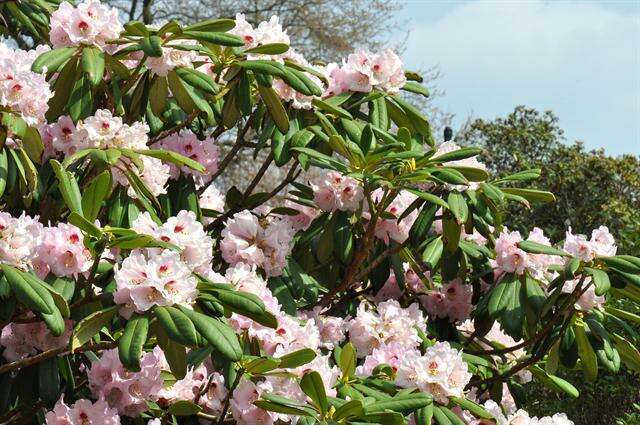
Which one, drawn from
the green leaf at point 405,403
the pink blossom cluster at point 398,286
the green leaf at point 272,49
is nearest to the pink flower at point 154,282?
the green leaf at point 405,403

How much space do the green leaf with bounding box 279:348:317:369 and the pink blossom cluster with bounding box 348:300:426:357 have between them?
2.28 feet

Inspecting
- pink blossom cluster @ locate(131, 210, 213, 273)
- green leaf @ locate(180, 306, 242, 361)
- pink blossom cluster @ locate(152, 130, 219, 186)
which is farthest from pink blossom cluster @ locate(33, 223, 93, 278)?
pink blossom cluster @ locate(152, 130, 219, 186)

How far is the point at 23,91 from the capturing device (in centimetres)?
250

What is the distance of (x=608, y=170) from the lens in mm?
8586

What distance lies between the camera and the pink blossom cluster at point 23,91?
2.47 m

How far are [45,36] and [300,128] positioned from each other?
54.2 inches

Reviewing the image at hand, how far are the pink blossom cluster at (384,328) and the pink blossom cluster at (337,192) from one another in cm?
31

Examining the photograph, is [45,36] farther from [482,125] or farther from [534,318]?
[482,125]

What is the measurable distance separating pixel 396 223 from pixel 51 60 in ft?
3.71

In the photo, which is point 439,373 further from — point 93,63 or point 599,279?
point 93,63

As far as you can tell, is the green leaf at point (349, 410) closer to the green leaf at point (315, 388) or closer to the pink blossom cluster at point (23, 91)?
the green leaf at point (315, 388)

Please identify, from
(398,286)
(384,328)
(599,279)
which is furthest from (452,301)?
(599,279)

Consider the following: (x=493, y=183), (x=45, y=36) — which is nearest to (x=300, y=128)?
(x=493, y=183)

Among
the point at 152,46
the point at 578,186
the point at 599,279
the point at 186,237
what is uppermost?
the point at 152,46
